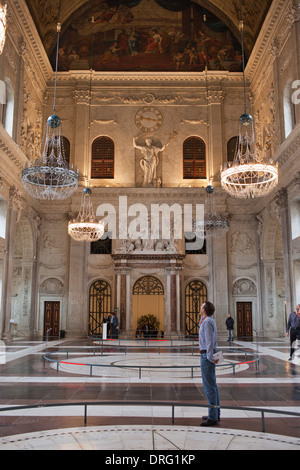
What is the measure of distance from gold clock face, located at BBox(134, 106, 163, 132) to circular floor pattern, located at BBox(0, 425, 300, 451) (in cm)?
2188

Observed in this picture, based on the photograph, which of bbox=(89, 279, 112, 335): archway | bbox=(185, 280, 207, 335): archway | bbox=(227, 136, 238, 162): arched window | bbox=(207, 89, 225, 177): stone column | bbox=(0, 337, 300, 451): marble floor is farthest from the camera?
bbox=(227, 136, 238, 162): arched window

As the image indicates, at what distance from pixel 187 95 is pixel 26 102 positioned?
929cm

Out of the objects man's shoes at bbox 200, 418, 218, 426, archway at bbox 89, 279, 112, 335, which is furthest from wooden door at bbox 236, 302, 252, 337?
man's shoes at bbox 200, 418, 218, 426

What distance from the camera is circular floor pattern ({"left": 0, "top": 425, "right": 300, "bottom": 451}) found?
4.52 m

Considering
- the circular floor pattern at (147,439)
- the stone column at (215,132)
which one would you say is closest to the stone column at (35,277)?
the stone column at (215,132)

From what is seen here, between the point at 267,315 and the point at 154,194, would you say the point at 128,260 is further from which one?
the point at 267,315

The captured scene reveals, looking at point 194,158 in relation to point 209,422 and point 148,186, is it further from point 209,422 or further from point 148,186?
point 209,422

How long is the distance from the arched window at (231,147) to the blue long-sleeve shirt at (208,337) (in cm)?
2040

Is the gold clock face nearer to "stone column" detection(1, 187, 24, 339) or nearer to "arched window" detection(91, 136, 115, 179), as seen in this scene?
"arched window" detection(91, 136, 115, 179)

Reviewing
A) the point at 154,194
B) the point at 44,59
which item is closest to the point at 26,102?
the point at 44,59

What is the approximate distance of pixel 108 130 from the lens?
25.6m

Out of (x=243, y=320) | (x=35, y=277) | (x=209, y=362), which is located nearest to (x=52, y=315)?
(x=35, y=277)

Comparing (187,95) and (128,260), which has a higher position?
(187,95)

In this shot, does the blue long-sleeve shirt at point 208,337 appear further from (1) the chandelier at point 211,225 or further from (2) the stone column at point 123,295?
(2) the stone column at point 123,295
